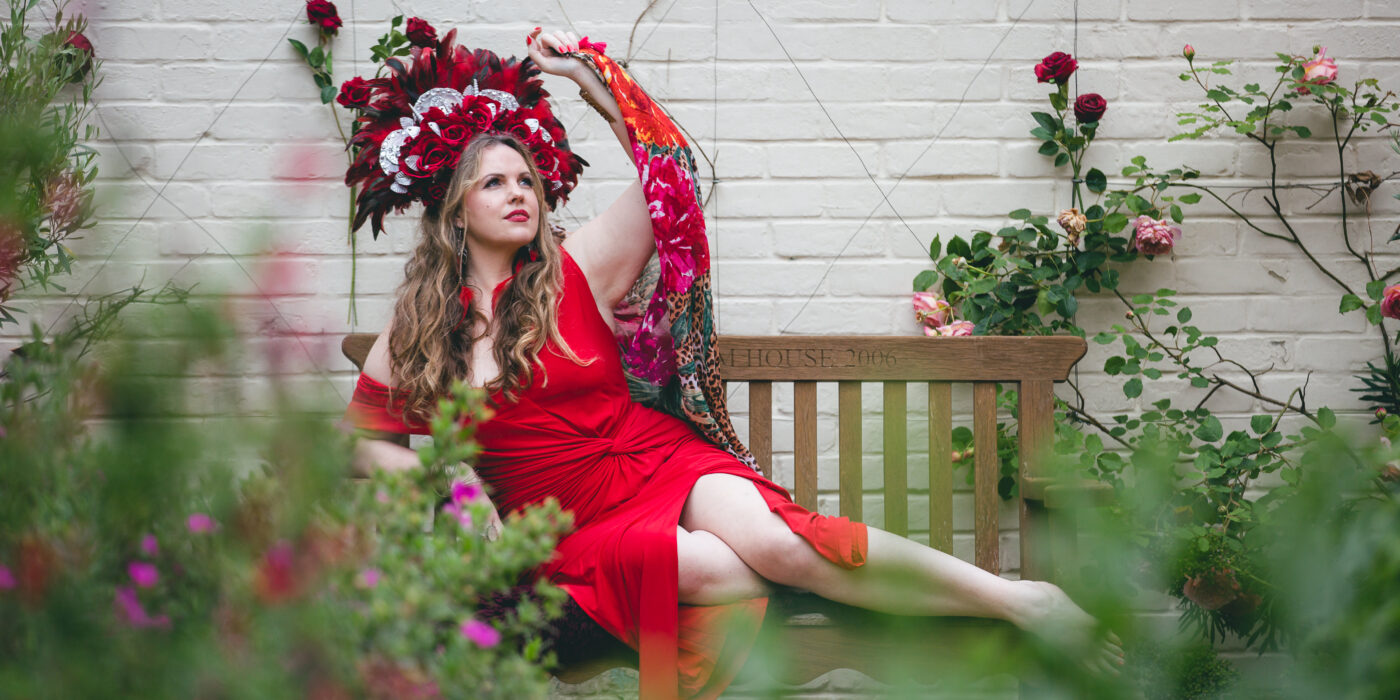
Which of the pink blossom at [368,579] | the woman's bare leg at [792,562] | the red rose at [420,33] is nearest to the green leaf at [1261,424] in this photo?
the woman's bare leg at [792,562]

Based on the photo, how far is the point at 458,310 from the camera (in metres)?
1.75

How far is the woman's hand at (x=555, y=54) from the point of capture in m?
1.69

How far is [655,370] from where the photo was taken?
1808mm

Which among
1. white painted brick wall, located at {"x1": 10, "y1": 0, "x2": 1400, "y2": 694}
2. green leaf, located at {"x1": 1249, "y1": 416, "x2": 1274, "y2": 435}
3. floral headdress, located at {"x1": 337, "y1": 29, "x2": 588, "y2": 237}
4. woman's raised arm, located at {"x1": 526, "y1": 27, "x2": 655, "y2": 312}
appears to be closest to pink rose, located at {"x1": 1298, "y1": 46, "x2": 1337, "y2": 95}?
white painted brick wall, located at {"x1": 10, "y1": 0, "x2": 1400, "y2": 694}

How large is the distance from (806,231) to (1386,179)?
1.36 m

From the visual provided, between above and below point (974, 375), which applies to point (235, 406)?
above

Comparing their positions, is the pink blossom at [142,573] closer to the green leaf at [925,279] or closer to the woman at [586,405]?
the woman at [586,405]

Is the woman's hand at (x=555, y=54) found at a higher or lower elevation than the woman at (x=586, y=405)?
higher

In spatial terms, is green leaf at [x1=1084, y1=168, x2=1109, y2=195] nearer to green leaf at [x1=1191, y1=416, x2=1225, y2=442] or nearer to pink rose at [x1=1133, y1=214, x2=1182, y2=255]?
pink rose at [x1=1133, y1=214, x2=1182, y2=255]

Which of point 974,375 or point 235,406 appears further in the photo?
point 974,375

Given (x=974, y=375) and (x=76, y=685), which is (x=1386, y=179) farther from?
(x=76, y=685)

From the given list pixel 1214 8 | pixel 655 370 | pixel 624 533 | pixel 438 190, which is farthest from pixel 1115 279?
pixel 438 190

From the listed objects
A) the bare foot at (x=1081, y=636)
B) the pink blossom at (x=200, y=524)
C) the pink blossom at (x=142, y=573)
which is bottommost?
the pink blossom at (x=142, y=573)

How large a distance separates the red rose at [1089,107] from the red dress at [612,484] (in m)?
1.13
